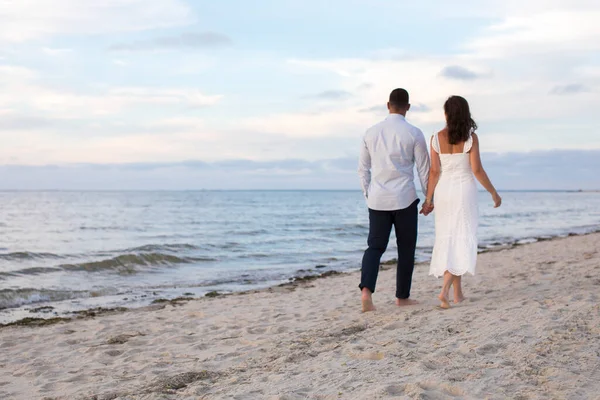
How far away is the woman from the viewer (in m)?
5.17

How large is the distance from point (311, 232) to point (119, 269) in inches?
468

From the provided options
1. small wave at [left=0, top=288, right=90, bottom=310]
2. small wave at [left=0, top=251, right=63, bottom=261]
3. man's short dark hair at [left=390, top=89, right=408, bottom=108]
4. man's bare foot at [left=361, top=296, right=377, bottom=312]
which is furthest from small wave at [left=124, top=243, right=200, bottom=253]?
man's short dark hair at [left=390, top=89, right=408, bottom=108]

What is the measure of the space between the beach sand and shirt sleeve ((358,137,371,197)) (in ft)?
4.20

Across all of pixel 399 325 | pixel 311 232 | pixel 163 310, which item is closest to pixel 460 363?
A: pixel 399 325

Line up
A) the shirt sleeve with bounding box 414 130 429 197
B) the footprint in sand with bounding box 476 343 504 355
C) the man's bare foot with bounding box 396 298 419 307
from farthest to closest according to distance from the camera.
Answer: the man's bare foot with bounding box 396 298 419 307
the shirt sleeve with bounding box 414 130 429 197
the footprint in sand with bounding box 476 343 504 355

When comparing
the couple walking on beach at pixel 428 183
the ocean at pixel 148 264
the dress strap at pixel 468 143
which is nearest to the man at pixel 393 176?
the couple walking on beach at pixel 428 183

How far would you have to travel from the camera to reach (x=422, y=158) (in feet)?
17.5

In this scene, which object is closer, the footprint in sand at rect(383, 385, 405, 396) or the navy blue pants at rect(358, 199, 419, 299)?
the footprint in sand at rect(383, 385, 405, 396)

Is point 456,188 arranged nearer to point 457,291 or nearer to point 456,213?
point 456,213

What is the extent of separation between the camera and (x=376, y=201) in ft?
17.5

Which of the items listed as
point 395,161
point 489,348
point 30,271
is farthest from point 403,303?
point 30,271

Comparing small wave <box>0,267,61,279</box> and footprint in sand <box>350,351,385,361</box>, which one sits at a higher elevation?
footprint in sand <box>350,351,385,361</box>

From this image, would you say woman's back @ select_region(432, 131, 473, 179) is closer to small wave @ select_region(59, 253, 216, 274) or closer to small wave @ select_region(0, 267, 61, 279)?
small wave @ select_region(59, 253, 216, 274)

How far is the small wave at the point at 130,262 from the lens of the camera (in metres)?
12.2
